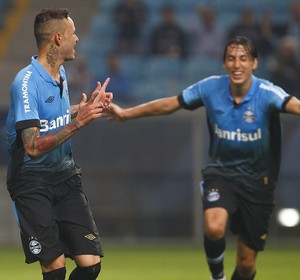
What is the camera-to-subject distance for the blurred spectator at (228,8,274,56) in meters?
17.7

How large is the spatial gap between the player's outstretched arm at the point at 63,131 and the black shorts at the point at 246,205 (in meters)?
2.23

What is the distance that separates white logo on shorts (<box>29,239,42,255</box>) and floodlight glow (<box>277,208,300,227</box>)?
848 cm

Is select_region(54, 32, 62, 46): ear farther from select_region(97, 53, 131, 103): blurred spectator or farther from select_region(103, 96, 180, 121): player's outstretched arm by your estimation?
select_region(97, 53, 131, 103): blurred spectator

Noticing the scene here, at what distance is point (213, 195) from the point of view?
30.0ft

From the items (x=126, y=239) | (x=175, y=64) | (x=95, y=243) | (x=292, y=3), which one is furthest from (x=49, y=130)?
(x=292, y=3)

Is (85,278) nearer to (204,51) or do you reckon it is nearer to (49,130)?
(49,130)

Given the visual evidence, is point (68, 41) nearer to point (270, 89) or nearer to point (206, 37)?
point (270, 89)

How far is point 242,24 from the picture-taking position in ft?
58.6

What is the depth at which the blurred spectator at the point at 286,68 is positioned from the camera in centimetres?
1616

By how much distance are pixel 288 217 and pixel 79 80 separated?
4.10 m

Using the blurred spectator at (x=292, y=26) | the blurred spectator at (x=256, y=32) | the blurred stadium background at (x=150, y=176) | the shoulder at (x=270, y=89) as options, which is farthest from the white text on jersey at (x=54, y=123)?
the blurred spectator at (x=292, y=26)

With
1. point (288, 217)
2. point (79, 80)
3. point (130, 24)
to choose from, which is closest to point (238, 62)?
point (288, 217)

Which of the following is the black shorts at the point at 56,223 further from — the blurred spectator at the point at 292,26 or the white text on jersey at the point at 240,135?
the blurred spectator at the point at 292,26

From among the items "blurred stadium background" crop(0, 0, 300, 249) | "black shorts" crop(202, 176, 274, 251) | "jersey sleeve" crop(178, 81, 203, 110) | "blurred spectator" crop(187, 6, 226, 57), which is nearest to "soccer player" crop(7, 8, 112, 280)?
"black shorts" crop(202, 176, 274, 251)
